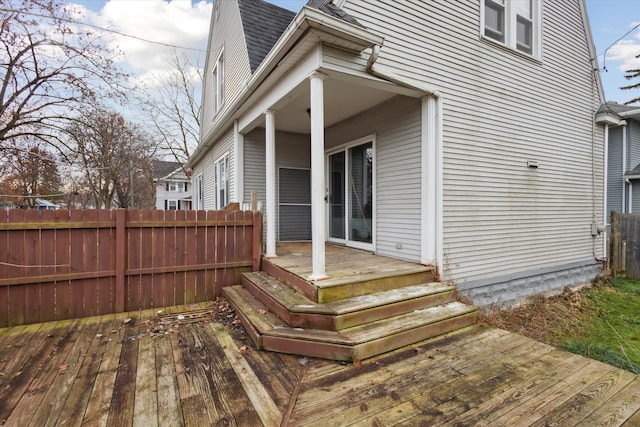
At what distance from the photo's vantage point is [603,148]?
6.91 meters

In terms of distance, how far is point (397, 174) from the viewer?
188 inches

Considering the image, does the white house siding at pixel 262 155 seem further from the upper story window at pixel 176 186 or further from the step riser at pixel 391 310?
the upper story window at pixel 176 186

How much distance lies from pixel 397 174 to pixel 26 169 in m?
12.0

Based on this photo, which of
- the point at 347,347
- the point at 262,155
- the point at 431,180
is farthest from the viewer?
the point at 262,155

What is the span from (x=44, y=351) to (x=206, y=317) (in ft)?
4.96

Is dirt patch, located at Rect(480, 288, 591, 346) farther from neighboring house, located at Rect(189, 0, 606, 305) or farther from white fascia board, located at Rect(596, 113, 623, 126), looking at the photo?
white fascia board, located at Rect(596, 113, 623, 126)

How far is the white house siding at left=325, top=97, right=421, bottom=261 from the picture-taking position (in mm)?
4503

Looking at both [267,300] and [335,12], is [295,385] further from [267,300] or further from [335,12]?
[335,12]

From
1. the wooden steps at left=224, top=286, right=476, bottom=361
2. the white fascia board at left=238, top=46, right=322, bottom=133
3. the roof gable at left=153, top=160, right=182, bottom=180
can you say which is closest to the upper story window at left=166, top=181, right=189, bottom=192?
the roof gable at left=153, top=160, right=182, bottom=180

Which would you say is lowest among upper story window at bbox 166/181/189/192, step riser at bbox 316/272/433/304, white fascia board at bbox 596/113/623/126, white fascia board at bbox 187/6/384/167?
step riser at bbox 316/272/433/304

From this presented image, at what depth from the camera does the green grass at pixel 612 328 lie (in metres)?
3.33

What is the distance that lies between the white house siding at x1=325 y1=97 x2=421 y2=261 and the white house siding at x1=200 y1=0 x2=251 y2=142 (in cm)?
295

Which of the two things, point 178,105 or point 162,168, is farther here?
point 162,168

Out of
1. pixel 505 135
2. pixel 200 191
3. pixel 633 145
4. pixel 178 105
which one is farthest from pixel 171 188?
pixel 633 145
